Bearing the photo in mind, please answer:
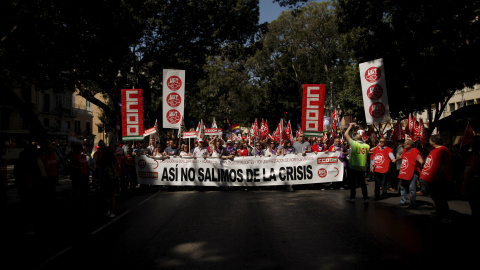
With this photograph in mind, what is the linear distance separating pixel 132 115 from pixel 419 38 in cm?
1097

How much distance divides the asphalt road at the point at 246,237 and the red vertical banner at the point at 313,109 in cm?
445

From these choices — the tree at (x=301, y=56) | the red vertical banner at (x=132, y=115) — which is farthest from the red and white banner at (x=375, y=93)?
the tree at (x=301, y=56)

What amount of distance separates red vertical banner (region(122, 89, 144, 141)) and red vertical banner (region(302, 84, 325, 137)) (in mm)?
6057

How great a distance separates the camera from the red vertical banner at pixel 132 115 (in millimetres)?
15219

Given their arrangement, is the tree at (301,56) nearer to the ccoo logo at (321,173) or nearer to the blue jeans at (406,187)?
the ccoo logo at (321,173)

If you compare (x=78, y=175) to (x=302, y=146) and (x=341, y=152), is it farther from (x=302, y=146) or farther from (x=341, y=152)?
(x=341, y=152)

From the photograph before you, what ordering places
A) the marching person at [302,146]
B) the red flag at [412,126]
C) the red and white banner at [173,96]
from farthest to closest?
the red flag at [412,126]
the red and white banner at [173,96]
the marching person at [302,146]

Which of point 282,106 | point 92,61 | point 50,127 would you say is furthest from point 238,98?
point 92,61

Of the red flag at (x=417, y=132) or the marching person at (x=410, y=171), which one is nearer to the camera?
the marching person at (x=410, y=171)

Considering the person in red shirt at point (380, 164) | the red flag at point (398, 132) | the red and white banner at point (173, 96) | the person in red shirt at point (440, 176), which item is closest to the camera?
the person in red shirt at point (440, 176)

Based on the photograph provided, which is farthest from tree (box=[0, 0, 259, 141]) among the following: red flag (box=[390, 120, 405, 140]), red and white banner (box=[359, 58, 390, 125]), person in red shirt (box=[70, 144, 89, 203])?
red flag (box=[390, 120, 405, 140])

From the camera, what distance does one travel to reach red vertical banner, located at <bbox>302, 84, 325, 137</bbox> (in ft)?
48.1

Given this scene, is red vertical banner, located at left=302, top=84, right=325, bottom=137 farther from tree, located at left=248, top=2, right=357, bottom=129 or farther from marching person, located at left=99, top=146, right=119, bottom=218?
tree, located at left=248, top=2, right=357, bottom=129

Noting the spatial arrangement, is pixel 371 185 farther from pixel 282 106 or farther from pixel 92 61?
pixel 282 106
